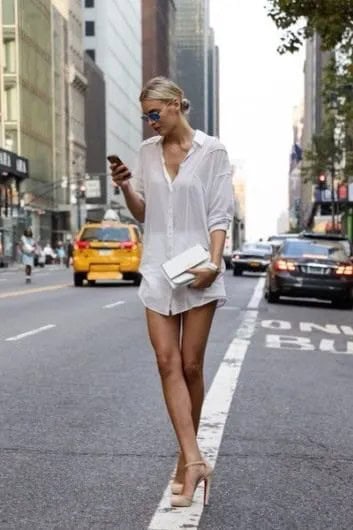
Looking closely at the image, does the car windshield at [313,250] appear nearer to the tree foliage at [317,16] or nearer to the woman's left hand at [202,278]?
the tree foliage at [317,16]

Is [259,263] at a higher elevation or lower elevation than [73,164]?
lower

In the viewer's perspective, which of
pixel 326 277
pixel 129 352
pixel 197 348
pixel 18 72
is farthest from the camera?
pixel 18 72

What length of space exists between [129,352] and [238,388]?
3.00 metres

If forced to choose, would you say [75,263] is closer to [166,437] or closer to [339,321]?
[339,321]

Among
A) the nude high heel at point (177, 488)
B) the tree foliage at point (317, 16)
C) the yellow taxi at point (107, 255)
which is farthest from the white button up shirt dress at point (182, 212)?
the yellow taxi at point (107, 255)

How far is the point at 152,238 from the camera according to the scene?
4.78 metres

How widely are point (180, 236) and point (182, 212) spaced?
11cm

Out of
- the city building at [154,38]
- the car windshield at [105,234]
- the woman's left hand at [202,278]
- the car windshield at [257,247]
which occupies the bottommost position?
the car windshield at [257,247]

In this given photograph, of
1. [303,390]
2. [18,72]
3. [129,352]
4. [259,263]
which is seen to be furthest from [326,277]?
[18,72]

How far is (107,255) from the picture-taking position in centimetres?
2931

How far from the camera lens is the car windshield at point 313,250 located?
888 inches

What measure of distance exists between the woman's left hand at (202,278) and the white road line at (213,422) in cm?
98

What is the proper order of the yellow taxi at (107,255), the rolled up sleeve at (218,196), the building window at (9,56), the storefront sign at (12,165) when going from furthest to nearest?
the building window at (9,56) → the storefront sign at (12,165) → the yellow taxi at (107,255) → the rolled up sleeve at (218,196)

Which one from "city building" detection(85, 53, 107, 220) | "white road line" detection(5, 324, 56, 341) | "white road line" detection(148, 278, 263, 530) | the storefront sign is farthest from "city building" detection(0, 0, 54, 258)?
"white road line" detection(148, 278, 263, 530)
